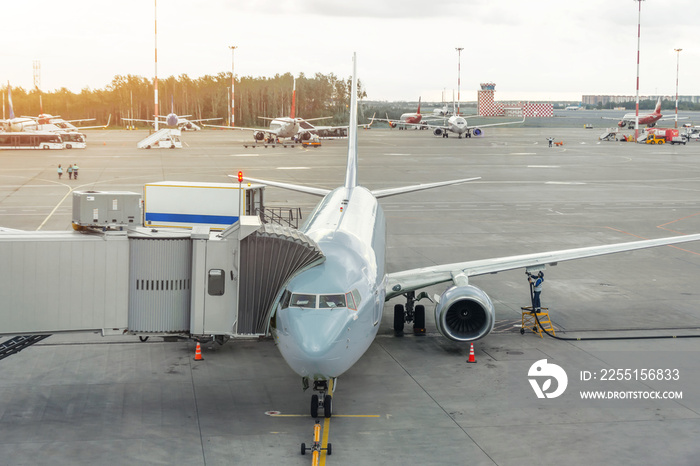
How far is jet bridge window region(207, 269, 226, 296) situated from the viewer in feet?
64.3

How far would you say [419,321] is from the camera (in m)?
26.7

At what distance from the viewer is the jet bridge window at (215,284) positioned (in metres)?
19.6

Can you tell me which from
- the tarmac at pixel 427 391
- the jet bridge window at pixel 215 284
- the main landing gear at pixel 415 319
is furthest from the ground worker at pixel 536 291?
the jet bridge window at pixel 215 284

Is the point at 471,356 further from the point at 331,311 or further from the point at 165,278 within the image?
the point at 165,278

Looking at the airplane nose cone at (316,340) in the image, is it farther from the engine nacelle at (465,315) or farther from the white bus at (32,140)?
the white bus at (32,140)

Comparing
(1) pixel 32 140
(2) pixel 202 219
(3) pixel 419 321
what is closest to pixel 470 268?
(3) pixel 419 321

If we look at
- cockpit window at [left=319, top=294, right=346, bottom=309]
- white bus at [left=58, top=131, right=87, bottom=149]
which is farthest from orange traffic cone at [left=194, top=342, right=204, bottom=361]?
white bus at [left=58, top=131, right=87, bottom=149]

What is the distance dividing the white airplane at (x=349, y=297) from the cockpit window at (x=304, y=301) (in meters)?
0.02

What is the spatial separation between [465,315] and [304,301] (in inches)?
302

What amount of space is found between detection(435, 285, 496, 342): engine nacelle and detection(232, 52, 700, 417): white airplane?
3 cm

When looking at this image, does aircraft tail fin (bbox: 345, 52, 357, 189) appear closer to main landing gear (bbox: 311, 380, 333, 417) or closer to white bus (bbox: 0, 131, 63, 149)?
main landing gear (bbox: 311, 380, 333, 417)

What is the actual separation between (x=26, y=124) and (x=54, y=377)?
421 feet

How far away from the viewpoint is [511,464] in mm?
16469

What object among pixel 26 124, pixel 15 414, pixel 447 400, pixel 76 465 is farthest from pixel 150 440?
pixel 26 124
